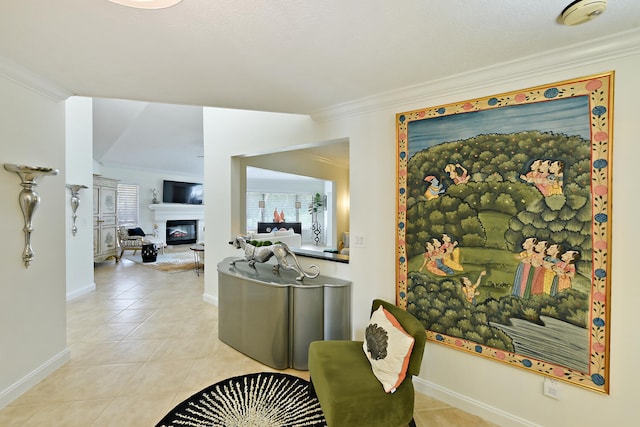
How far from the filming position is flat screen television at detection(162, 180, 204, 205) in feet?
30.7

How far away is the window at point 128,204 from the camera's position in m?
8.19

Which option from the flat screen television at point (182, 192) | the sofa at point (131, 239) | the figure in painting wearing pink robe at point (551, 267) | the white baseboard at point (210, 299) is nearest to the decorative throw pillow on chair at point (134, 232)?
the sofa at point (131, 239)

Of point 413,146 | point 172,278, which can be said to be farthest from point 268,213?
point 413,146

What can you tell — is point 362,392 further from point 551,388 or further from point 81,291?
point 81,291

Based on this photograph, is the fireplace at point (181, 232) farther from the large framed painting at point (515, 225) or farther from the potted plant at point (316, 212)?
the large framed painting at point (515, 225)

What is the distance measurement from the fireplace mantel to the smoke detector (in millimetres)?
10008

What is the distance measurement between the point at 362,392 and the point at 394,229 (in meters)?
1.17

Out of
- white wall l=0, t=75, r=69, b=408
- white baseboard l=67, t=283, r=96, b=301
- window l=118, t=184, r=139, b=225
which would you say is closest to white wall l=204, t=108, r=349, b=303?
white wall l=0, t=75, r=69, b=408

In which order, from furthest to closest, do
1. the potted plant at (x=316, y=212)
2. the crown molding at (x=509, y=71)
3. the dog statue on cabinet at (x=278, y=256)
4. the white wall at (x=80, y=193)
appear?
the potted plant at (x=316, y=212), the white wall at (x=80, y=193), the dog statue on cabinet at (x=278, y=256), the crown molding at (x=509, y=71)

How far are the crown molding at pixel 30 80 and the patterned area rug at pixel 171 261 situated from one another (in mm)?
4482

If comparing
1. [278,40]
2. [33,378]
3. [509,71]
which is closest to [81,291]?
[33,378]

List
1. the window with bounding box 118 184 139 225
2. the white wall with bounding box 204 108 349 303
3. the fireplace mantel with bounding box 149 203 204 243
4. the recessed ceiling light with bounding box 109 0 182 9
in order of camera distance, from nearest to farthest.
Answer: the recessed ceiling light with bounding box 109 0 182 9
the white wall with bounding box 204 108 349 303
the window with bounding box 118 184 139 225
the fireplace mantel with bounding box 149 203 204 243

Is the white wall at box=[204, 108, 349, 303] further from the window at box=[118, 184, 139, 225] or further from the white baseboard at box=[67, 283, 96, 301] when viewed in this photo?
the window at box=[118, 184, 139, 225]

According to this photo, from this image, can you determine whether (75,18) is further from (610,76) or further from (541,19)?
(610,76)
